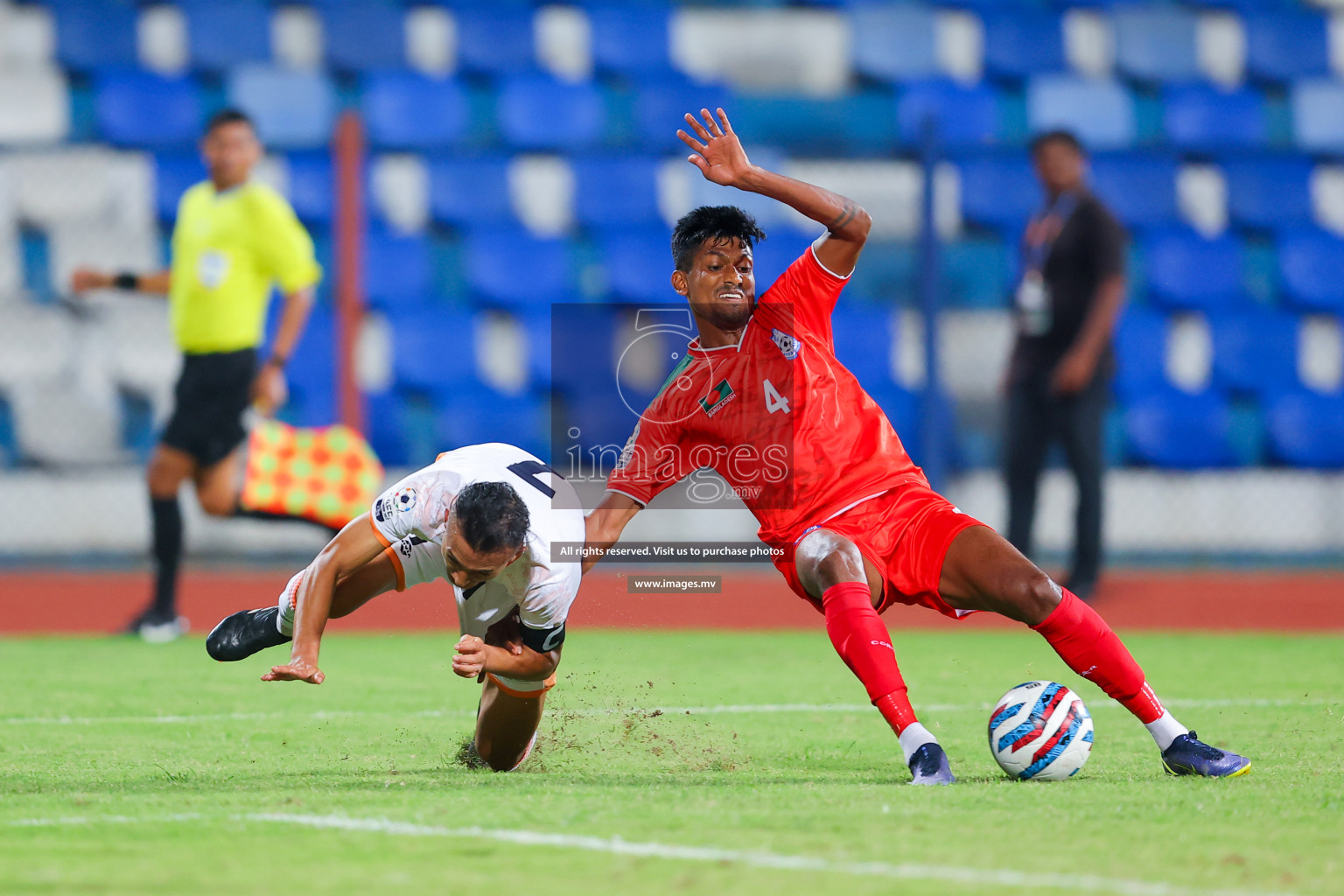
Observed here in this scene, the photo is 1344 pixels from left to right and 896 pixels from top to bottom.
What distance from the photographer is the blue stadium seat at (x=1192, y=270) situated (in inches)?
478

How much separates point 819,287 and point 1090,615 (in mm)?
1206

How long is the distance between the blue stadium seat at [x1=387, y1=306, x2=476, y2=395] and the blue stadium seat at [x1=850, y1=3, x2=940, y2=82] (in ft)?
13.0

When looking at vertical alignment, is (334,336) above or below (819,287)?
below

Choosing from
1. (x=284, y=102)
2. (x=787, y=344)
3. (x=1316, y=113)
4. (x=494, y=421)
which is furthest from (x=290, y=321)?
(x=1316, y=113)

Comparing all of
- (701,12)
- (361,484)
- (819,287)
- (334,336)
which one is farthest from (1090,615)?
(701,12)

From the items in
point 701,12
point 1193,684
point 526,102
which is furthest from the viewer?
point 701,12

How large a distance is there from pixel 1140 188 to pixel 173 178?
7079 millimetres

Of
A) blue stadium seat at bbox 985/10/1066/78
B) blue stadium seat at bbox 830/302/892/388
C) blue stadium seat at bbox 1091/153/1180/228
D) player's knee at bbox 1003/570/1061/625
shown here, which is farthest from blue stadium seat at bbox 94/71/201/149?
player's knee at bbox 1003/570/1061/625

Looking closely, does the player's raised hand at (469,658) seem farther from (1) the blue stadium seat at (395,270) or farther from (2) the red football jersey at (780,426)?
(1) the blue stadium seat at (395,270)

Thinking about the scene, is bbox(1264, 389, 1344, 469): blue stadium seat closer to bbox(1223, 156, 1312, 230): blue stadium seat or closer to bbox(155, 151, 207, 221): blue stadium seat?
bbox(1223, 156, 1312, 230): blue stadium seat

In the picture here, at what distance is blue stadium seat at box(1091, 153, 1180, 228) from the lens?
12172mm

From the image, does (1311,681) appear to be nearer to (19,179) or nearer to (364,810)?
(364,810)

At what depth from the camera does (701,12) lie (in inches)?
527

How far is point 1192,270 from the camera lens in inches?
479
